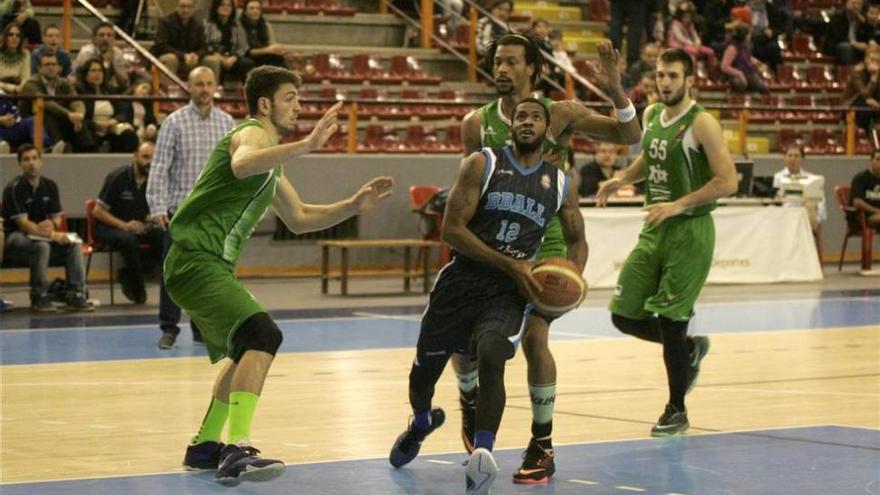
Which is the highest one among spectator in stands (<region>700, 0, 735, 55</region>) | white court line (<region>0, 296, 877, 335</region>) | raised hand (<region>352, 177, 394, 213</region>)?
spectator in stands (<region>700, 0, 735, 55</region>)

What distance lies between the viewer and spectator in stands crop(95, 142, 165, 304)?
15.5 meters

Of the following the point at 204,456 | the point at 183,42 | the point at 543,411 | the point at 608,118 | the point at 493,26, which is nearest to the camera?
the point at 543,411

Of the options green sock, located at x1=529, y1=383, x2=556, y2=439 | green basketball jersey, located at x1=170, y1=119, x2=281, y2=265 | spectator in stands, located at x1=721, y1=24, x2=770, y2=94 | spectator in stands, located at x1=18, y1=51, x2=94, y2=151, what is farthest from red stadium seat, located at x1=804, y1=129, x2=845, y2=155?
green basketball jersey, located at x1=170, y1=119, x2=281, y2=265

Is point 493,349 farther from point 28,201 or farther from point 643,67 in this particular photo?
point 643,67

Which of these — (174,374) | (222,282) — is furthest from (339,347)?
(222,282)

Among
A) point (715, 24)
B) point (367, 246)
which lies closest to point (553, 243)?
point (367, 246)

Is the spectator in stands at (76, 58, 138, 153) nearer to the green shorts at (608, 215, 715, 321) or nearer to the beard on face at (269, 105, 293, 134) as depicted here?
the green shorts at (608, 215, 715, 321)

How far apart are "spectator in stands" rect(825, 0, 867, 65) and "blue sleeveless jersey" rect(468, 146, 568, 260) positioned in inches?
820

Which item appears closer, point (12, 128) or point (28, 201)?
point (28, 201)

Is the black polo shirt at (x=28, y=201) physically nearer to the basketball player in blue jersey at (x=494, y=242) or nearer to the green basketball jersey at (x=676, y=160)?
the green basketball jersey at (x=676, y=160)

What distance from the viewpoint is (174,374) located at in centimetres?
1098

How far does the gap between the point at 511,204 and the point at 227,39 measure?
523 inches

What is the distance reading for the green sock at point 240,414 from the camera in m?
6.89

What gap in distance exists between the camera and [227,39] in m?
19.8
